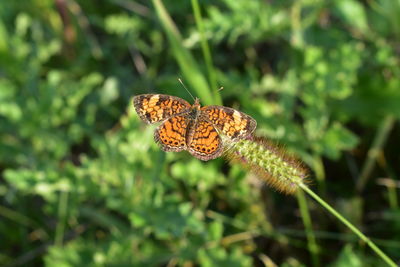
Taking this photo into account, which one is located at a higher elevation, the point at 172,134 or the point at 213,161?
the point at 172,134

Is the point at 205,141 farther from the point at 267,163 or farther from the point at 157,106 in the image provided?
the point at 157,106

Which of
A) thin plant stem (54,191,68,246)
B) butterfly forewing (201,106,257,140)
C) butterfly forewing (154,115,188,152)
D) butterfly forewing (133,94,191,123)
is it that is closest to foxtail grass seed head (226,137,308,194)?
butterfly forewing (201,106,257,140)

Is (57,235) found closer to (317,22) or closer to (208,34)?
(208,34)

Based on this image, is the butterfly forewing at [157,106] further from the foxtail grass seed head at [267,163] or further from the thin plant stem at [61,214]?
the thin plant stem at [61,214]

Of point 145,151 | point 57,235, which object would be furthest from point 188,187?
point 57,235

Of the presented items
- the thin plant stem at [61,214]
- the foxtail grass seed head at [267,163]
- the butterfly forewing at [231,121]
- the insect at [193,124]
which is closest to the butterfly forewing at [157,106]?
the insect at [193,124]

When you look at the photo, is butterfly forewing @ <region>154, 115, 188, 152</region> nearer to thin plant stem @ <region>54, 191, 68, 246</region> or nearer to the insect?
the insect

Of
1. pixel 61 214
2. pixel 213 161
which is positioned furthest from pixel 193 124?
pixel 61 214
